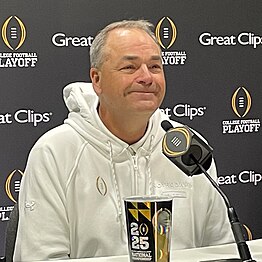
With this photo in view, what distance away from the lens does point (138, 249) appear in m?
1.66

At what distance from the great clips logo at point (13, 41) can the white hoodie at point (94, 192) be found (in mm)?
1512

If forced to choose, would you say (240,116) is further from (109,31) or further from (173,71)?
(109,31)

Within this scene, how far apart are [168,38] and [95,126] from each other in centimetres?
196

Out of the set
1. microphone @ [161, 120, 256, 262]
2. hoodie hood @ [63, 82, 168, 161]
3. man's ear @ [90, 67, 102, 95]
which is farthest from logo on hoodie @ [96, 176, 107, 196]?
microphone @ [161, 120, 256, 262]

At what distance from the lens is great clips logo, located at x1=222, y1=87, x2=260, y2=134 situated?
4.62 m

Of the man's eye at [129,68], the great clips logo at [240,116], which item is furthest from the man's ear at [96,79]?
the great clips logo at [240,116]

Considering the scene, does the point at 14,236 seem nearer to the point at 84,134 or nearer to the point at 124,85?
the point at 84,134

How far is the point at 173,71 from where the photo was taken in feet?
14.8

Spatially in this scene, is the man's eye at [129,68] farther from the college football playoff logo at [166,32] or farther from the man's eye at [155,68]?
the college football playoff logo at [166,32]

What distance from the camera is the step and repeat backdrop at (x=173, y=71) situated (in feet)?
13.7

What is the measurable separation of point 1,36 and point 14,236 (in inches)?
73.0

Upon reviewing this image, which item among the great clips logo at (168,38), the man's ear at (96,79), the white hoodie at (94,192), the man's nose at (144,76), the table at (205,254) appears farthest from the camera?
the great clips logo at (168,38)

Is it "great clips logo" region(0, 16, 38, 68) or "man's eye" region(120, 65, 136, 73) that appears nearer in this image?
"man's eye" region(120, 65, 136, 73)

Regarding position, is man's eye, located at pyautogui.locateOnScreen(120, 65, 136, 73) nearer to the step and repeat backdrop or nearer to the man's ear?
the man's ear
